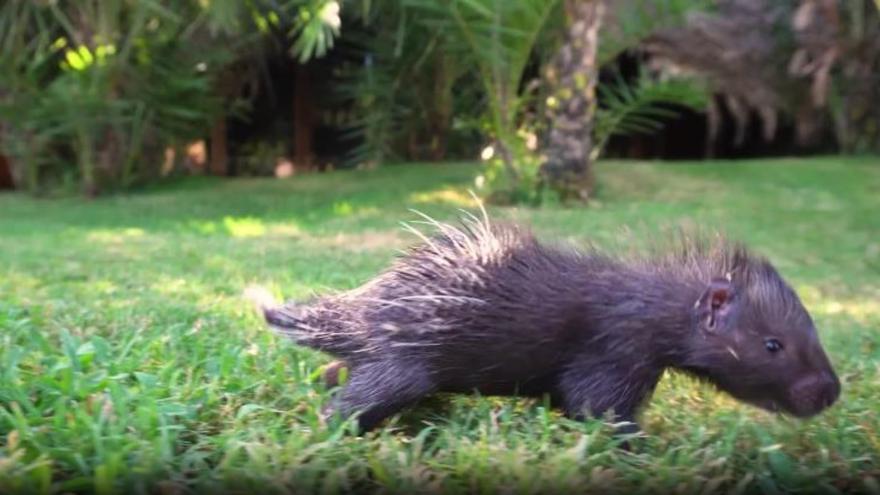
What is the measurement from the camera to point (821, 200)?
10.0 m

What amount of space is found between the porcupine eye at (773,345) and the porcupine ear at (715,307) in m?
0.11

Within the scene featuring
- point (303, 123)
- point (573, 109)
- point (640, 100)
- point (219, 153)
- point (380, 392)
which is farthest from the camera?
point (303, 123)

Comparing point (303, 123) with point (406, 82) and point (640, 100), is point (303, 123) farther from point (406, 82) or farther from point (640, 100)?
point (640, 100)

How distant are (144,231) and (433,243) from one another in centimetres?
584

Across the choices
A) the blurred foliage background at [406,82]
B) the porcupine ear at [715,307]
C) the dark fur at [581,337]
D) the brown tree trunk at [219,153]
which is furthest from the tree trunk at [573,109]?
the porcupine ear at [715,307]

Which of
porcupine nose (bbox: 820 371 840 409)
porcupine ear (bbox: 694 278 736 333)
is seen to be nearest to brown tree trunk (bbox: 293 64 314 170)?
porcupine ear (bbox: 694 278 736 333)

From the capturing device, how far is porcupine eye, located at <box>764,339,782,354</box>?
246 centimetres

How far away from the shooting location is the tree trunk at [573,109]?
371 inches

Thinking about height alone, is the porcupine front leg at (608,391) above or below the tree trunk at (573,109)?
below

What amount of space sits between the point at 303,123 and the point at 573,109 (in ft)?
22.7

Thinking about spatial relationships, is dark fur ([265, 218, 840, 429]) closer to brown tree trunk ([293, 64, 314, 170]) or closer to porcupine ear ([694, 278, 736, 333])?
porcupine ear ([694, 278, 736, 333])

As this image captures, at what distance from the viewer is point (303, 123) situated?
51.2 feet

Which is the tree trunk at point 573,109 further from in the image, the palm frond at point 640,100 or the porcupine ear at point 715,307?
the porcupine ear at point 715,307

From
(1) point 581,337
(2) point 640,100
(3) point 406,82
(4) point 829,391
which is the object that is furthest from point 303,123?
(4) point 829,391
